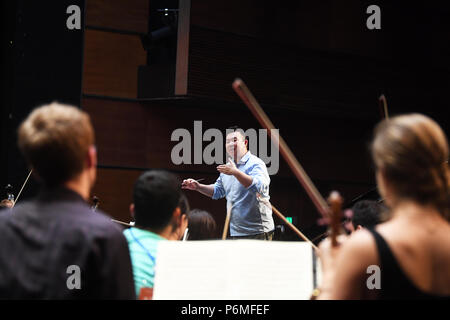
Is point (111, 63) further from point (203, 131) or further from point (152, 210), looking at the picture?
point (152, 210)

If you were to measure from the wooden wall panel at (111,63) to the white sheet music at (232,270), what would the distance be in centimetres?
473

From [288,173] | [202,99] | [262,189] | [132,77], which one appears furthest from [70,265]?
[288,173]

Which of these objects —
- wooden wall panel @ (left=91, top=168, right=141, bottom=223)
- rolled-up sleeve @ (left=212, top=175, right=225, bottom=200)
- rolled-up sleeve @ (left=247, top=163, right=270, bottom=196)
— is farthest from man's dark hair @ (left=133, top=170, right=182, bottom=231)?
wooden wall panel @ (left=91, top=168, right=141, bottom=223)

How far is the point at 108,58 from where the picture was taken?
6.35 m

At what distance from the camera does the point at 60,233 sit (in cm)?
124

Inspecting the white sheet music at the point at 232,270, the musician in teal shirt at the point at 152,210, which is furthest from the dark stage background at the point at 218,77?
the white sheet music at the point at 232,270

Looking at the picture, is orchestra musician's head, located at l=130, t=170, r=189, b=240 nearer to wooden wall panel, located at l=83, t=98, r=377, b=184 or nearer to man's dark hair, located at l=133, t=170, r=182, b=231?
man's dark hair, located at l=133, t=170, r=182, b=231

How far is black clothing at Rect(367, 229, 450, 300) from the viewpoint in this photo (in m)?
1.20

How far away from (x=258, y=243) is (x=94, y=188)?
4.70m

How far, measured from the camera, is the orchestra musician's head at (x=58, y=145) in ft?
4.22

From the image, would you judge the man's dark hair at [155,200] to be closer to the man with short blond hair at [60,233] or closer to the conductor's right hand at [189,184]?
the man with short blond hair at [60,233]

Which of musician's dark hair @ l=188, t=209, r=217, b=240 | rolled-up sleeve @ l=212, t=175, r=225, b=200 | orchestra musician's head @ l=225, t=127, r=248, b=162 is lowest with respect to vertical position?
musician's dark hair @ l=188, t=209, r=217, b=240

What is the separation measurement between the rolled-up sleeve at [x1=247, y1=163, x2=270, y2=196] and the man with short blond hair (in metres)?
3.00

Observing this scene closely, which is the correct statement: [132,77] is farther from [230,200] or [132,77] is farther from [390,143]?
[390,143]
